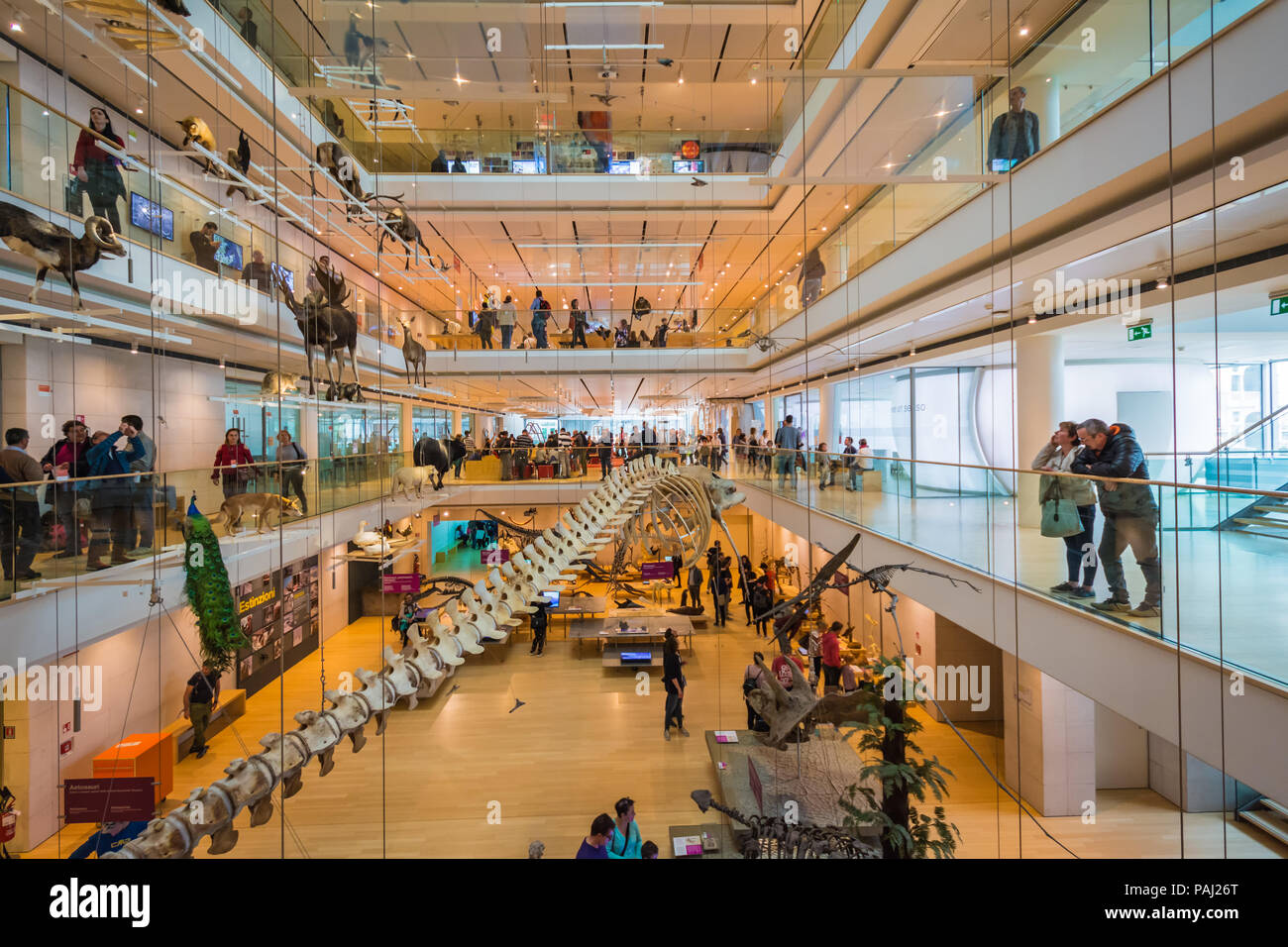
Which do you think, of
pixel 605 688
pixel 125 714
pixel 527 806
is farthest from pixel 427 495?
pixel 125 714

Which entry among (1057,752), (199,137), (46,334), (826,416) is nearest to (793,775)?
(1057,752)

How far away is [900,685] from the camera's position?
374 centimetres

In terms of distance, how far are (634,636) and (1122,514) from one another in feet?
21.2

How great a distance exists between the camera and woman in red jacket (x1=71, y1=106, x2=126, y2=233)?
11.5 ft

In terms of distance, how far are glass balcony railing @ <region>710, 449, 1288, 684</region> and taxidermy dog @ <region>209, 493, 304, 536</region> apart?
449 centimetres

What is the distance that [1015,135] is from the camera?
408 cm

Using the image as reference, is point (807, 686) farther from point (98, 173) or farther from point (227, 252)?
point (98, 173)

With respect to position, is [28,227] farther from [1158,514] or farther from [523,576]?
[1158,514]

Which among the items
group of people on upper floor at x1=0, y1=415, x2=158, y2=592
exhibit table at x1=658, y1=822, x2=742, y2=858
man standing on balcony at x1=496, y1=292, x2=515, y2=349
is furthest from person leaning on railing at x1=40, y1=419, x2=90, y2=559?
man standing on balcony at x1=496, y1=292, x2=515, y2=349

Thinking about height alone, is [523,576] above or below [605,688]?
above
